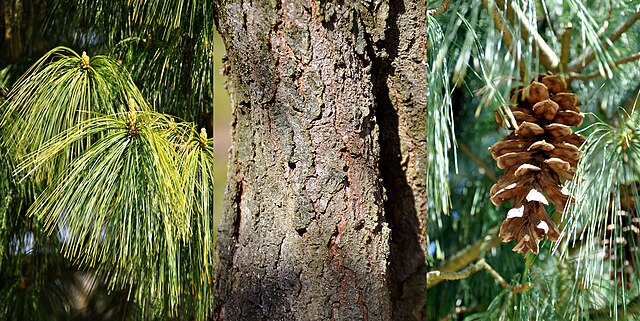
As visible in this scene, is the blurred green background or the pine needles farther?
the pine needles

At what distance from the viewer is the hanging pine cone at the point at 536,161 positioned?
1.46 feet

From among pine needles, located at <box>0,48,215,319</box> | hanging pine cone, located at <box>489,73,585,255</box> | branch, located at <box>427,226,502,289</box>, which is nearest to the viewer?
hanging pine cone, located at <box>489,73,585,255</box>

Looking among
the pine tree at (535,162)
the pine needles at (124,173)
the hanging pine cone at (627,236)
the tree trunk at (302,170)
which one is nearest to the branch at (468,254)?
the pine tree at (535,162)

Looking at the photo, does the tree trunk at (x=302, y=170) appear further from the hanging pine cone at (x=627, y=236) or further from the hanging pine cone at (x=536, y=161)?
the hanging pine cone at (x=627, y=236)

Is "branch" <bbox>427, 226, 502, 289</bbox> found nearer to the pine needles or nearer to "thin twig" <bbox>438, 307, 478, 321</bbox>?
"thin twig" <bbox>438, 307, 478, 321</bbox>

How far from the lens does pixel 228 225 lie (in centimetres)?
31

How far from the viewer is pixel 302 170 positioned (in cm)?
29

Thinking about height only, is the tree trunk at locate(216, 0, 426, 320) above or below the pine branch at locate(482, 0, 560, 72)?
below

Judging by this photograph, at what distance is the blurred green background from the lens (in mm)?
318

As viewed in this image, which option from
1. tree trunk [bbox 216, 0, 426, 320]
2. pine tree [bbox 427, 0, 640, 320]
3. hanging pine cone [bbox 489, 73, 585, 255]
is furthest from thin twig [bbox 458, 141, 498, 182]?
tree trunk [bbox 216, 0, 426, 320]

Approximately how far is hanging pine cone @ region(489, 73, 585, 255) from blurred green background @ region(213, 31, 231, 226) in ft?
0.64

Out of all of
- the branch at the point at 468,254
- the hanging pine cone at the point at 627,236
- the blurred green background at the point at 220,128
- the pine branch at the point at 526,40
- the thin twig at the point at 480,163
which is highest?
the pine branch at the point at 526,40

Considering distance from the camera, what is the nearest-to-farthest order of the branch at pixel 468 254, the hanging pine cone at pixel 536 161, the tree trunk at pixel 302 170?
1. the tree trunk at pixel 302 170
2. the hanging pine cone at pixel 536 161
3. the branch at pixel 468 254

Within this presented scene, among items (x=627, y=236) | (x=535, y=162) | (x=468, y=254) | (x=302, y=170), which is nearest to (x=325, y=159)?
(x=302, y=170)
